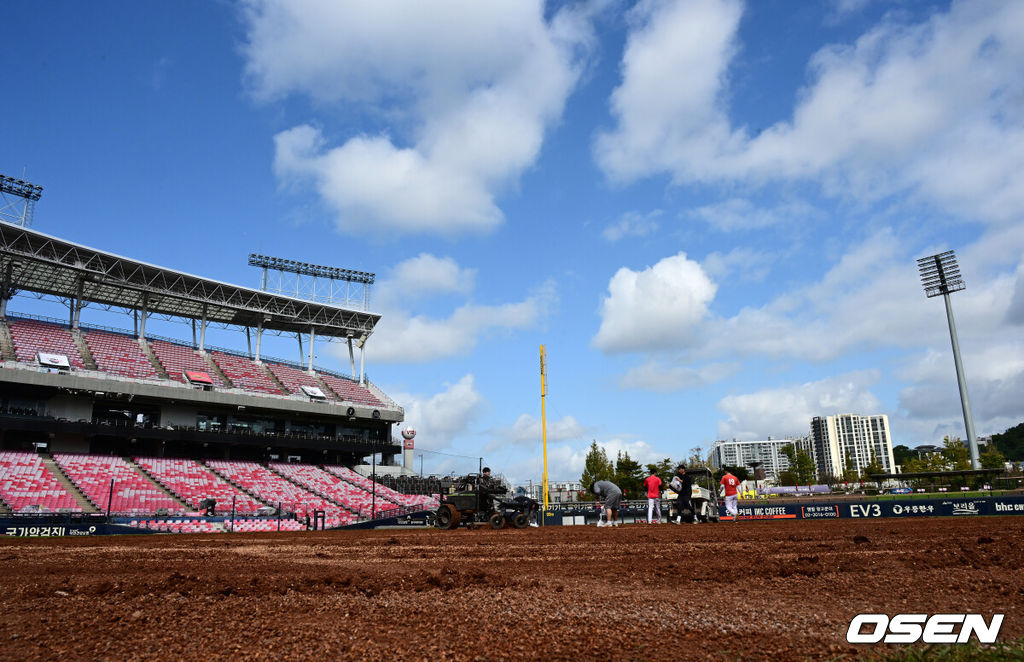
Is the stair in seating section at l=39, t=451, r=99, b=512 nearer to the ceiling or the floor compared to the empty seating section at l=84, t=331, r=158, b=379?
nearer to the floor

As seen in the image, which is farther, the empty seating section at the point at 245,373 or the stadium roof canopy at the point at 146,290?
the empty seating section at the point at 245,373

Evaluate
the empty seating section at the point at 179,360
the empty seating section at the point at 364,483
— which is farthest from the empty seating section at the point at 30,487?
the empty seating section at the point at 364,483

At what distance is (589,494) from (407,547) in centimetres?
5655

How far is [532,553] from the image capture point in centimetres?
1298

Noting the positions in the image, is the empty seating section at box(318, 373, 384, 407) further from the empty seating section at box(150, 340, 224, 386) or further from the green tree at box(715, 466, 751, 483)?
the green tree at box(715, 466, 751, 483)

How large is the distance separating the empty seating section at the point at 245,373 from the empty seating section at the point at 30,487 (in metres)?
17.3

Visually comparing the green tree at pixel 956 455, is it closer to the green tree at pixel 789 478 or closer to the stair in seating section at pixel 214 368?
the green tree at pixel 789 478

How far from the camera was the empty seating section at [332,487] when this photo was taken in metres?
48.6

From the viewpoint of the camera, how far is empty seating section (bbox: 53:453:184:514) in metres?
37.4

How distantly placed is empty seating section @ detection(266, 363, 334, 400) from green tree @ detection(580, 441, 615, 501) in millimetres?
28561

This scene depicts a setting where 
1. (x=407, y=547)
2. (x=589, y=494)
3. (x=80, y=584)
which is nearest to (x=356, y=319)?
(x=589, y=494)

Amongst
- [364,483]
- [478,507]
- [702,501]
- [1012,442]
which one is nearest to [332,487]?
[364,483]

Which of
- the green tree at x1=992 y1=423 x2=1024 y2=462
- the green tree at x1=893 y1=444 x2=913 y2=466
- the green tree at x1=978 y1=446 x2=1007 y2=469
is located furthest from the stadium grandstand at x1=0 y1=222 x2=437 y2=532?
the green tree at x1=893 y1=444 x2=913 y2=466

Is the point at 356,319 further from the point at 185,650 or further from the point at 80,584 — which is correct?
the point at 185,650
